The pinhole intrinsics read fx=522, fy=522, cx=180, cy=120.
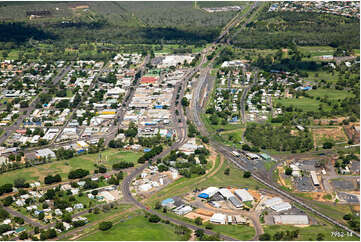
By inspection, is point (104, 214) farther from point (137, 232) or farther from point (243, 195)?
point (243, 195)

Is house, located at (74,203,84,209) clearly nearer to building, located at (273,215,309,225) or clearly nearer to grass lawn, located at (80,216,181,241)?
grass lawn, located at (80,216,181,241)

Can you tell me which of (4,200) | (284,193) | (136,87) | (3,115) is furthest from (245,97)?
(4,200)

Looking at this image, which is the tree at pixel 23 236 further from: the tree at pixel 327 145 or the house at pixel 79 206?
the tree at pixel 327 145

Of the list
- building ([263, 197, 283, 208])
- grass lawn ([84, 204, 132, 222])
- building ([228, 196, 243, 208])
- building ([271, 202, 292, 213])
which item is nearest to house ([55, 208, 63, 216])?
grass lawn ([84, 204, 132, 222])

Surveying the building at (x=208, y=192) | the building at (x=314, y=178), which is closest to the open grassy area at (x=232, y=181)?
the building at (x=208, y=192)

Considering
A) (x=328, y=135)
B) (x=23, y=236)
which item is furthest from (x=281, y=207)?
(x=23, y=236)

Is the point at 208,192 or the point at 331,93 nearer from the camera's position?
the point at 208,192
